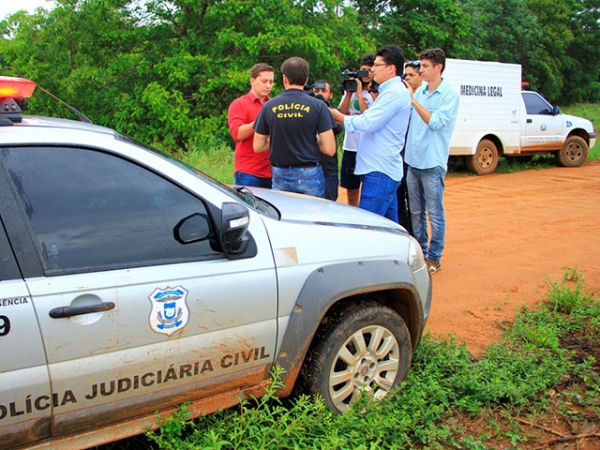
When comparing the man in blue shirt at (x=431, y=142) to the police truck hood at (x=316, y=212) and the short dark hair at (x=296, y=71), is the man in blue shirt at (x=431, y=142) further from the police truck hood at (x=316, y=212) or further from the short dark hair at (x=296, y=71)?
the police truck hood at (x=316, y=212)

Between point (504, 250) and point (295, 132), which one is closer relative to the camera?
point (295, 132)

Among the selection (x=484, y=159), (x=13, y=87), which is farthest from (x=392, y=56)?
(x=484, y=159)

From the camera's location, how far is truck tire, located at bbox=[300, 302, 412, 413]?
3000 millimetres

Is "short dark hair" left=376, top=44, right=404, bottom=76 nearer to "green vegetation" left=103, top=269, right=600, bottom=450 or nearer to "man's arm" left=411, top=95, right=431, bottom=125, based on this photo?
"man's arm" left=411, top=95, right=431, bottom=125

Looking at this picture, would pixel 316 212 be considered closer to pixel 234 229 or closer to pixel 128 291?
pixel 234 229

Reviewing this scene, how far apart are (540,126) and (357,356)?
11.7 m

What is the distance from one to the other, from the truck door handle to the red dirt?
2.68 metres

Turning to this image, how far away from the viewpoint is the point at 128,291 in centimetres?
238

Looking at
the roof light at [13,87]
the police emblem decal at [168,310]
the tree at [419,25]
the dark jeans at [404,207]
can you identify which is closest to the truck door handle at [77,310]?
the police emblem decal at [168,310]

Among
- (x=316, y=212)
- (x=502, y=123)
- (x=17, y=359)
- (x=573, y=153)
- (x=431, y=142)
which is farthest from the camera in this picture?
(x=573, y=153)

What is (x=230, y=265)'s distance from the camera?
2645 mm

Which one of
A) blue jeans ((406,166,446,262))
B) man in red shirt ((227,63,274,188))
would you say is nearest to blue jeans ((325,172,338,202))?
blue jeans ((406,166,446,262))

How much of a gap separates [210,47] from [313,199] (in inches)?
433

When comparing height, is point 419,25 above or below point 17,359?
above
